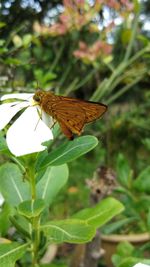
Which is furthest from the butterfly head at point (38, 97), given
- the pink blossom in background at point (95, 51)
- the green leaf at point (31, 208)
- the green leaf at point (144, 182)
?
the pink blossom in background at point (95, 51)

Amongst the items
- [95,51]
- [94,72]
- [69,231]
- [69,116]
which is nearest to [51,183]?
[69,231]

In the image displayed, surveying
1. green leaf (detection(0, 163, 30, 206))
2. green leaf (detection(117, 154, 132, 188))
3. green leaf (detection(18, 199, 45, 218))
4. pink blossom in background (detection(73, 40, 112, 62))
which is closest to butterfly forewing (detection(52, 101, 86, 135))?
green leaf (detection(18, 199, 45, 218))

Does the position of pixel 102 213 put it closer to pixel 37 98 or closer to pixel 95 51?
pixel 37 98

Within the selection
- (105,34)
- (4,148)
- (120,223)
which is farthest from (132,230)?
(4,148)

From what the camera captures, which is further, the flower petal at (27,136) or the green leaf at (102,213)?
the green leaf at (102,213)

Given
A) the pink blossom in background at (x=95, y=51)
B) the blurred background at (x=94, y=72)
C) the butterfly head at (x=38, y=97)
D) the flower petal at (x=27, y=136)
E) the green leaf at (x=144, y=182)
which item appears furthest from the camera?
the pink blossom in background at (x=95, y=51)

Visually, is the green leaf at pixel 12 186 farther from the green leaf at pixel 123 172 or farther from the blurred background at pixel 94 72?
the green leaf at pixel 123 172
